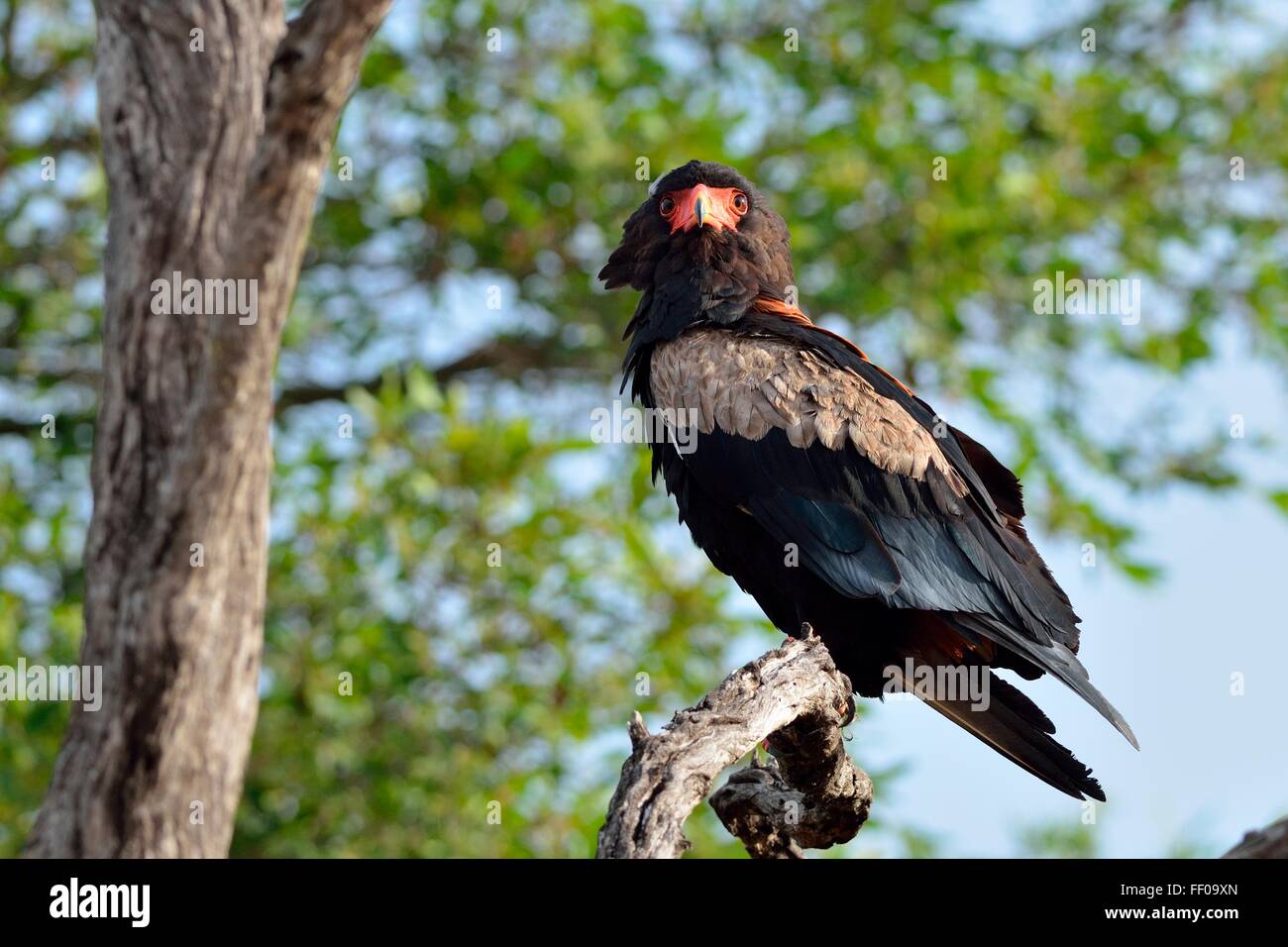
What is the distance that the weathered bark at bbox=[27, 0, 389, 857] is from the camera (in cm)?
483

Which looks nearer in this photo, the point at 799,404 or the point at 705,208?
the point at 799,404

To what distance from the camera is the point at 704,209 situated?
5.02 meters

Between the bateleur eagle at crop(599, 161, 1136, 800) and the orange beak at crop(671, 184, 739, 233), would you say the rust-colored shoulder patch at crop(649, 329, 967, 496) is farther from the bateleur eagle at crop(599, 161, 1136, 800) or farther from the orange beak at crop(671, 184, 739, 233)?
the orange beak at crop(671, 184, 739, 233)

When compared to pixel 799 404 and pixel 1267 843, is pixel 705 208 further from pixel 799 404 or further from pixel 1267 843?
pixel 1267 843

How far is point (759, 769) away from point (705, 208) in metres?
1.95

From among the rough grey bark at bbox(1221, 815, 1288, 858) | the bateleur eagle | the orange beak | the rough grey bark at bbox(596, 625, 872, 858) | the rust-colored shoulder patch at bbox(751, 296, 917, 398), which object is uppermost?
the orange beak

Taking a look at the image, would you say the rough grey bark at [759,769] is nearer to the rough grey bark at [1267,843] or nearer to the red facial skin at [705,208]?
the rough grey bark at [1267,843]

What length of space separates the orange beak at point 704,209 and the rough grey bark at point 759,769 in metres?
1.59

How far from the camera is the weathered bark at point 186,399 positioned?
15.9ft

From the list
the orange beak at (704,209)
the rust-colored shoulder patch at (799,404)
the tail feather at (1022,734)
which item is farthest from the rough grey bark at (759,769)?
the orange beak at (704,209)

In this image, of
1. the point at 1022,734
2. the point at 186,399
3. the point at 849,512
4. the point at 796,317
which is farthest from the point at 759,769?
the point at 186,399

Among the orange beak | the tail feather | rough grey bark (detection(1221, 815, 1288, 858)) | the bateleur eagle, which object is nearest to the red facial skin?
the orange beak

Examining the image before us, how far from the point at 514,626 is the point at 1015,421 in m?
3.08

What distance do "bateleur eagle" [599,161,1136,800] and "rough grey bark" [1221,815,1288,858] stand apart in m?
1.83
